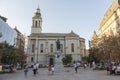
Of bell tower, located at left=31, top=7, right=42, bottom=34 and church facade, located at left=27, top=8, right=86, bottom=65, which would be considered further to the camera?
bell tower, located at left=31, top=7, right=42, bottom=34

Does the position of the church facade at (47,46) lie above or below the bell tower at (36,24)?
below

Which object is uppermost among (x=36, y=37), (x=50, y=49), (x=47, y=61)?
(x=36, y=37)

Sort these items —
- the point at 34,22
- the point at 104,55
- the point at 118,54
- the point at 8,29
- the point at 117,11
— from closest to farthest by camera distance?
the point at 118,54
the point at 104,55
the point at 117,11
the point at 8,29
the point at 34,22

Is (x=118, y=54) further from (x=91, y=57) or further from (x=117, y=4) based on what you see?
(x=117, y=4)

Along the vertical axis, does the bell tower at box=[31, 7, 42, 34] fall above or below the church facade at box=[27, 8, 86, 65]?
above

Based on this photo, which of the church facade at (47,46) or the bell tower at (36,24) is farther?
the bell tower at (36,24)

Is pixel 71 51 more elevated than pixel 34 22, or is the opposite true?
pixel 34 22

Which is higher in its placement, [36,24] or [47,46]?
[36,24]

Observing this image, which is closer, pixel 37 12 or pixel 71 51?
pixel 71 51

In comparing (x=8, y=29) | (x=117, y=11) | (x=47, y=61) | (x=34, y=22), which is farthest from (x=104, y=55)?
(x=34, y=22)

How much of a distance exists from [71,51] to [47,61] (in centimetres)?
1272

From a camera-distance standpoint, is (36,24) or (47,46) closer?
(47,46)

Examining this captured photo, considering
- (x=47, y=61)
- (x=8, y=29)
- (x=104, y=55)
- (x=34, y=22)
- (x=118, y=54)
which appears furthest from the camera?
(x=34, y=22)

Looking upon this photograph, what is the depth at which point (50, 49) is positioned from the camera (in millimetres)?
94812
